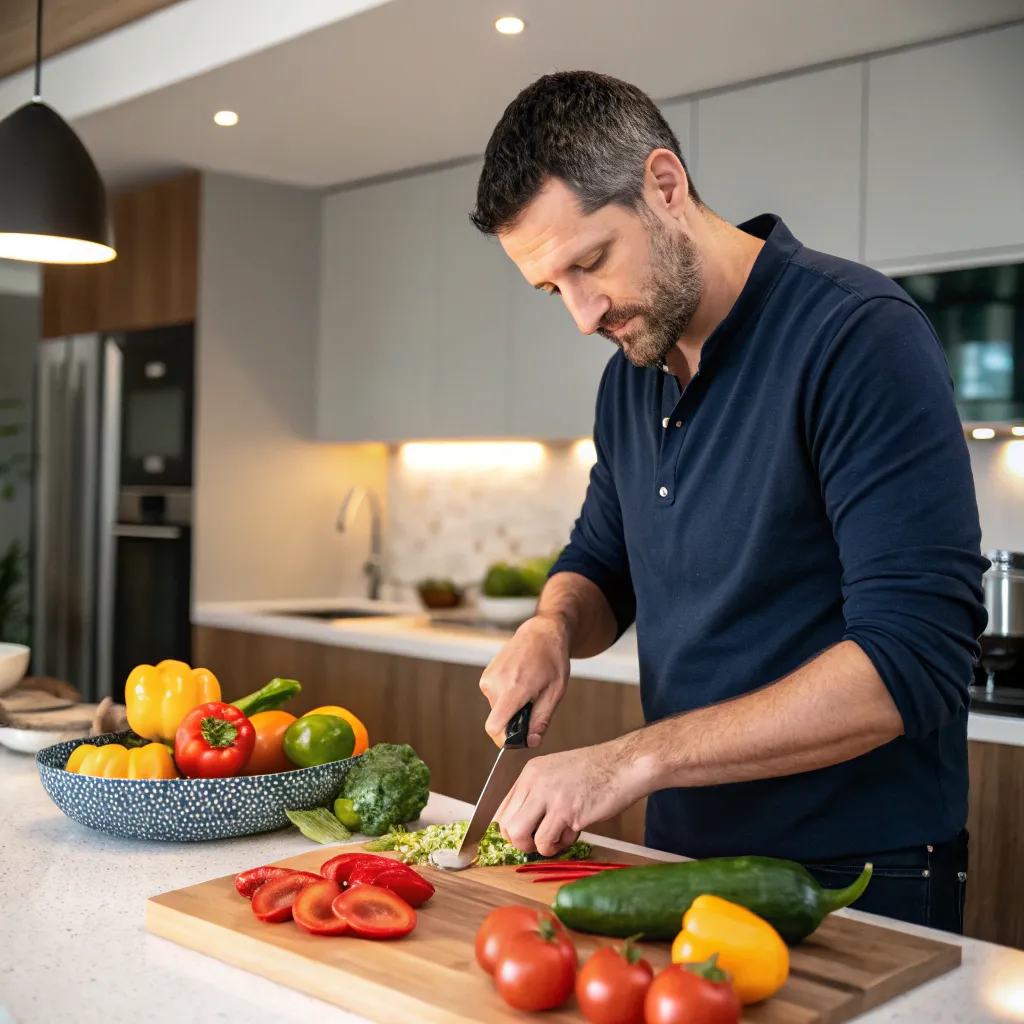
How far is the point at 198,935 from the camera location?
1171 mm

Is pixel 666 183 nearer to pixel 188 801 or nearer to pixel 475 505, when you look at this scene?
pixel 188 801

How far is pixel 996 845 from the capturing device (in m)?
2.54

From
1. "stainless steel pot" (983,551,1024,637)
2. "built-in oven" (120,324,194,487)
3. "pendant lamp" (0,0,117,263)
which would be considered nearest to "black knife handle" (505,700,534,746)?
"pendant lamp" (0,0,117,263)

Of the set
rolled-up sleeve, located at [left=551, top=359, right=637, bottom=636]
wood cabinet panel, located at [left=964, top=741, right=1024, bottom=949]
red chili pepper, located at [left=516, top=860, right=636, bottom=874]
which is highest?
rolled-up sleeve, located at [left=551, top=359, right=637, bottom=636]

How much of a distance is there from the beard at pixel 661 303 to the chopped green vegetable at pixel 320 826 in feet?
2.22

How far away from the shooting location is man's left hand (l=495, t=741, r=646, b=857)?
4.09 feet

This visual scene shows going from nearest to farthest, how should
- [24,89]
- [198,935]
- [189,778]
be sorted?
1. [198,935]
2. [189,778]
3. [24,89]

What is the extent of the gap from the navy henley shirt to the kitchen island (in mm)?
1192

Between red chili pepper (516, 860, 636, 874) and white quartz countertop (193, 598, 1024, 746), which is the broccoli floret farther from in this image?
white quartz countertop (193, 598, 1024, 746)

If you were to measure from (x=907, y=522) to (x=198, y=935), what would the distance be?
0.80 meters

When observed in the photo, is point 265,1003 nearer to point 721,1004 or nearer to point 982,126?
point 721,1004

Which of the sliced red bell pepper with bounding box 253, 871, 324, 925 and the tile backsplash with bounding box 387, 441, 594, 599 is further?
the tile backsplash with bounding box 387, 441, 594, 599

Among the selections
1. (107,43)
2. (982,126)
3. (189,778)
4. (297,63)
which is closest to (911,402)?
(189,778)

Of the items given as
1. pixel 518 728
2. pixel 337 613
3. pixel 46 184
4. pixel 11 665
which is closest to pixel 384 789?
pixel 518 728
